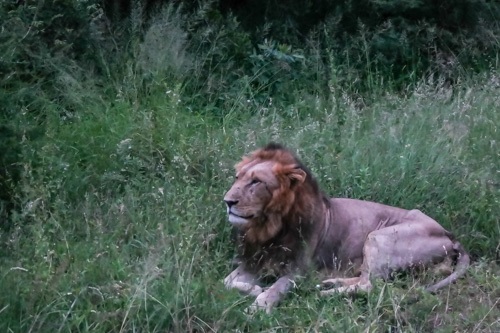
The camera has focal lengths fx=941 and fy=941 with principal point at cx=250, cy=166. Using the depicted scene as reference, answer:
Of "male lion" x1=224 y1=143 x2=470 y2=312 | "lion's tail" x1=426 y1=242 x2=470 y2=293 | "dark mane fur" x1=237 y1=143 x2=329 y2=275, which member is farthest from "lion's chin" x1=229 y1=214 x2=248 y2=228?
"lion's tail" x1=426 y1=242 x2=470 y2=293

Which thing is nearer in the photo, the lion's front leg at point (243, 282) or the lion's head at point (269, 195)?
the lion's front leg at point (243, 282)

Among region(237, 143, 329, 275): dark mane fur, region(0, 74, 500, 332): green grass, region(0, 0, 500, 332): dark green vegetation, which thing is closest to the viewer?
region(0, 74, 500, 332): green grass

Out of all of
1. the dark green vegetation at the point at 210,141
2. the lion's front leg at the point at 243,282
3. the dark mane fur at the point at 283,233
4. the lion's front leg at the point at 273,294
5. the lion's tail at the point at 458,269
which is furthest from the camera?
the dark mane fur at the point at 283,233

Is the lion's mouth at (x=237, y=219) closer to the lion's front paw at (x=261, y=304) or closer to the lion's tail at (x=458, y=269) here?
the lion's front paw at (x=261, y=304)

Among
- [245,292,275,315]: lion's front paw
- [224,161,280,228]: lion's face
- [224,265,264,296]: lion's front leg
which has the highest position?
[224,161,280,228]: lion's face

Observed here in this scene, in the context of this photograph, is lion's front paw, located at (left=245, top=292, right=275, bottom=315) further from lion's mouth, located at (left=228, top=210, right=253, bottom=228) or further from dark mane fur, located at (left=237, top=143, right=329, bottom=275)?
lion's mouth, located at (left=228, top=210, right=253, bottom=228)

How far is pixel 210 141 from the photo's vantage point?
729 cm

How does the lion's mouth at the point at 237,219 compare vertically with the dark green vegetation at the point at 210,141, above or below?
above

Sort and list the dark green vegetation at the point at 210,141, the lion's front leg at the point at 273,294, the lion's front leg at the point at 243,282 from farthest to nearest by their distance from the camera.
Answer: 1. the lion's front leg at the point at 243,282
2. the lion's front leg at the point at 273,294
3. the dark green vegetation at the point at 210,141

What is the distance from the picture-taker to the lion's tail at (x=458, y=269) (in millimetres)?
5637

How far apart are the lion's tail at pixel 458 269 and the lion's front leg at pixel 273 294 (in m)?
0.84

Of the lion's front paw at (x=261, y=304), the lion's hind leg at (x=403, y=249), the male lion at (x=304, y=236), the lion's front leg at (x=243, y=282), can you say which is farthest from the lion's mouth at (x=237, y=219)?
the lion's hind leg at (x=403, y=249)

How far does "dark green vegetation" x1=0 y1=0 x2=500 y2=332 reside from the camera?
5.11 m

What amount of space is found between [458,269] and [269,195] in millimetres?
1262
